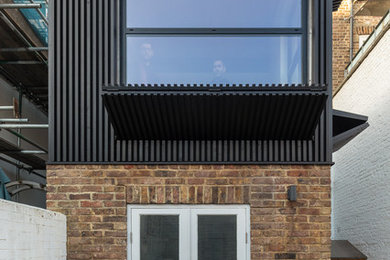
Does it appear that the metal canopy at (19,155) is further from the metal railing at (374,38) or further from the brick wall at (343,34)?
the brick wall at (343,34)

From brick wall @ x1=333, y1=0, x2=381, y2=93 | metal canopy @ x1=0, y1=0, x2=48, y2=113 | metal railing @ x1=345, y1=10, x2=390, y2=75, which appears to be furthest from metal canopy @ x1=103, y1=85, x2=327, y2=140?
brick wall @ x1=333, y1=0, x2=381, y2=93

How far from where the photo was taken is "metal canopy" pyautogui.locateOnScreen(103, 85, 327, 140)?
4.23 metres

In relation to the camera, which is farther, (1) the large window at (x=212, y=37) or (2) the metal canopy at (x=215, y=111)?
(1) the large window at (x=212, y=37)

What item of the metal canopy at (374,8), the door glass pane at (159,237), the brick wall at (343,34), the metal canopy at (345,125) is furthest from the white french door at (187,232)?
the metal canopy at (374,8)

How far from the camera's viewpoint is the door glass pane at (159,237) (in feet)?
14.9

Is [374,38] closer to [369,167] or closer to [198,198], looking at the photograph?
[369,167]

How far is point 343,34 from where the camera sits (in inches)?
470

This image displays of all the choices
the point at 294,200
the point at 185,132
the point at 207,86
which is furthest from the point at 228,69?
the point at 294,200

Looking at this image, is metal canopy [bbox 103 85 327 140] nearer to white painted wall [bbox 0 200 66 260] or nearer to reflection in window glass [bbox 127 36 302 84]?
reflection in window glass [bbox 127 36 302 84]

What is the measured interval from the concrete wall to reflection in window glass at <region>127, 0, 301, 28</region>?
383 cm

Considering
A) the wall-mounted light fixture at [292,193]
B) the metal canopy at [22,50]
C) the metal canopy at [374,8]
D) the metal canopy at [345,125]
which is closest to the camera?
the wall-mounted light fixture at [292,193]

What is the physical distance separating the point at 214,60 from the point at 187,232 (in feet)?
6.61

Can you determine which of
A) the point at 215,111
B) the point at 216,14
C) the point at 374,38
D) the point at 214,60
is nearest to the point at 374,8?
the point at 374,38

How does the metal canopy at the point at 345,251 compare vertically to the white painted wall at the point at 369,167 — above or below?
below
